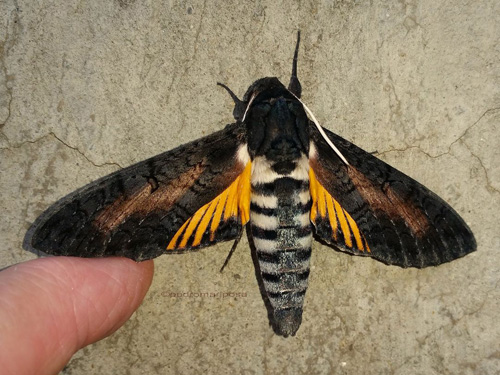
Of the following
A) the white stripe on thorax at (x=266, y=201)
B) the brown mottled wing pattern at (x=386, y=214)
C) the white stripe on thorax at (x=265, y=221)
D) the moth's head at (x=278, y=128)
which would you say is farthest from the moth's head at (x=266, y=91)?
the white stripe on thorax at (x=265, y=221)

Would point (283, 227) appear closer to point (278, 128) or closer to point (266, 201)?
point (266, 201)

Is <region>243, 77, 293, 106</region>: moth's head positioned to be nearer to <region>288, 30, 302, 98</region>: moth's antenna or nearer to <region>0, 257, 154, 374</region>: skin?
<region>288, 30, 302, 98</region>: moth's antenna

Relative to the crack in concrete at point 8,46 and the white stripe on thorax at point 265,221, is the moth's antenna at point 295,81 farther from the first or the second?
the crack in concrete at point 8,46

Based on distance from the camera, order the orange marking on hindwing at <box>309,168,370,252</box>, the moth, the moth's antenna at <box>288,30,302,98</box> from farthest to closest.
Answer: the moth's antenna at <box>288,30,302,98</box> < the orange marking on hindwing at <box>309,168,370,252</box> < the moth

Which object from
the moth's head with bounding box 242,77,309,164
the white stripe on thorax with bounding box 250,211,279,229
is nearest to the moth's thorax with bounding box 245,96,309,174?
the moth's head with bounding box 242,77,309,164

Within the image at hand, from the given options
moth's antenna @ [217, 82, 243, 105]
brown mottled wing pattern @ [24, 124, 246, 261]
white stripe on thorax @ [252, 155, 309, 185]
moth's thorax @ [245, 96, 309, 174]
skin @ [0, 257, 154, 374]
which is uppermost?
moth's antenna @ [217, 82, 243, 105]

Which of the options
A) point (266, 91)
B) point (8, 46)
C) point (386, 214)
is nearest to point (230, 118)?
point (266, 91)
